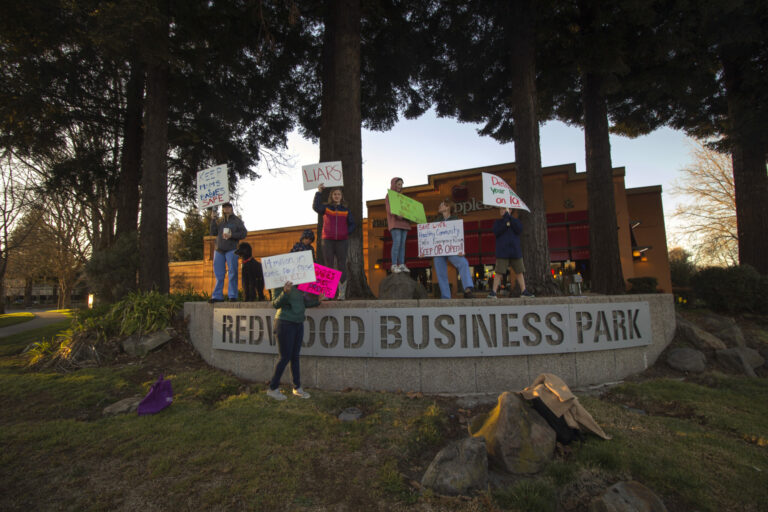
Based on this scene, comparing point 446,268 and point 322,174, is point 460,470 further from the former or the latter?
point 322,174

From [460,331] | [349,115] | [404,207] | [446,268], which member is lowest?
[460,331]

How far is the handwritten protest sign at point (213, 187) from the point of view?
6.41 m

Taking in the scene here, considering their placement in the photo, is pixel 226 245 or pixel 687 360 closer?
pixel 687 360

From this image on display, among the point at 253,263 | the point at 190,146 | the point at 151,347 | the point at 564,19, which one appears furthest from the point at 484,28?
the point at 151,347

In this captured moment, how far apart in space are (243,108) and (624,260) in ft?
51.3

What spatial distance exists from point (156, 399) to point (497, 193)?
558 cm

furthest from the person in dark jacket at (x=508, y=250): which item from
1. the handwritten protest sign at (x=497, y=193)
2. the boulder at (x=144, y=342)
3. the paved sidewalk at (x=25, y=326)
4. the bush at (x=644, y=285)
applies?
the paved sidewalk at (x=25, y=326)

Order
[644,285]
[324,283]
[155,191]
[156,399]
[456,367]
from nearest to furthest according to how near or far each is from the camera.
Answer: [156,399] → [456,367] → [324,283] → [155,191] → [644,285]

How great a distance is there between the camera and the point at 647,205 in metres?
15.1

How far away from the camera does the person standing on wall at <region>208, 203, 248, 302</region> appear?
604cm

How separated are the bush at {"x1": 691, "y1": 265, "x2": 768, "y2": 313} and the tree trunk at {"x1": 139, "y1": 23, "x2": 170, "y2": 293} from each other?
13.3 m

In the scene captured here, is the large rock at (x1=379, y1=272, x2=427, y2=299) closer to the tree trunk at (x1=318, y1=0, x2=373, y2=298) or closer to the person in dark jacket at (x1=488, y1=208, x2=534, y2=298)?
the tree trunk at (x1=318, y1=0, x2=373, y2=298)

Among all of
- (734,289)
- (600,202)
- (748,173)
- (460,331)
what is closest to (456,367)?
(460,331)

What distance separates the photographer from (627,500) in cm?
229
